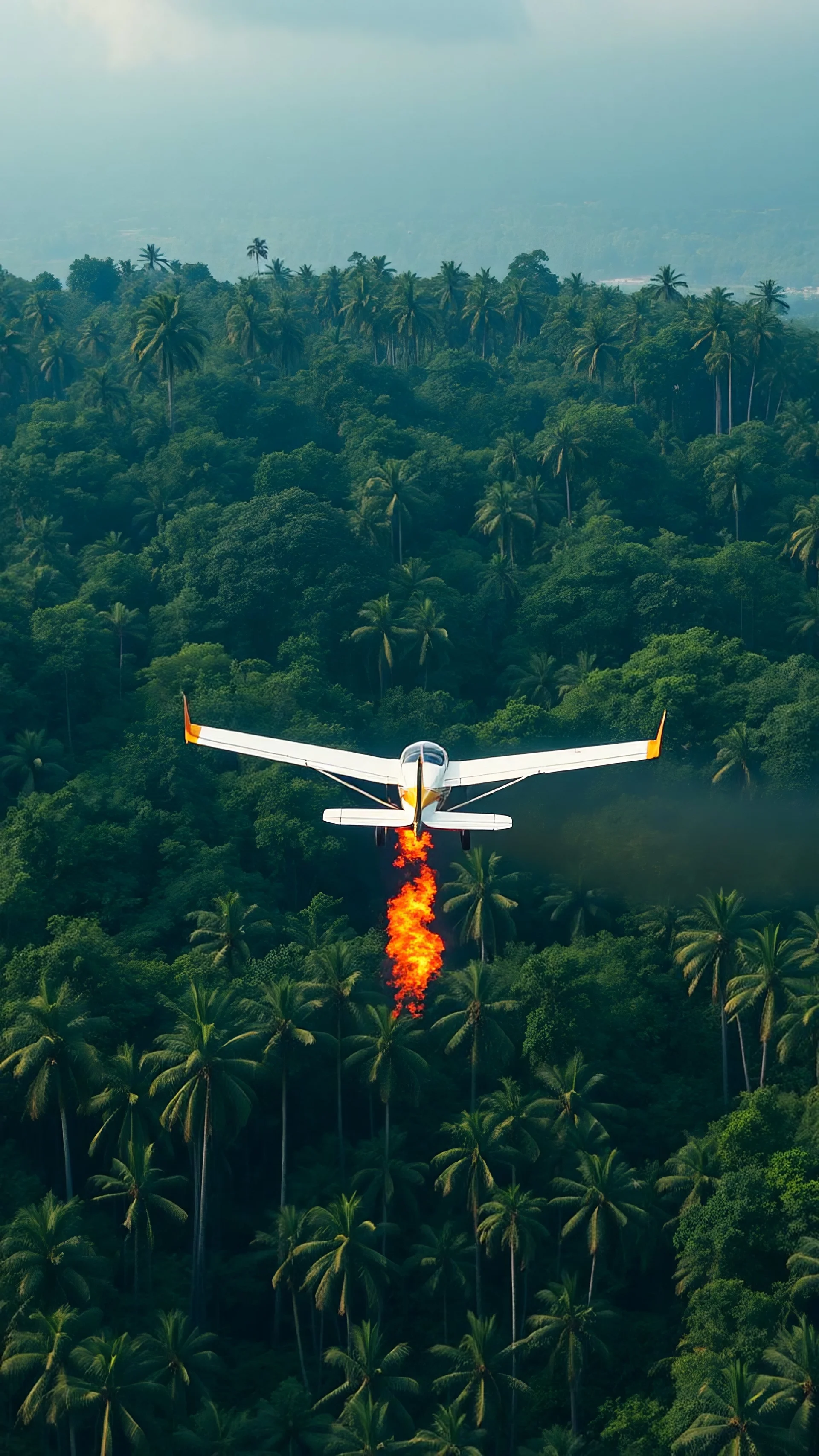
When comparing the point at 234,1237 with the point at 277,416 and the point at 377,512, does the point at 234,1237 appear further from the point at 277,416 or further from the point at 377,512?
the point at 277,416

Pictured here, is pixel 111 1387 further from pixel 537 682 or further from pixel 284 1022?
pixel 537 682

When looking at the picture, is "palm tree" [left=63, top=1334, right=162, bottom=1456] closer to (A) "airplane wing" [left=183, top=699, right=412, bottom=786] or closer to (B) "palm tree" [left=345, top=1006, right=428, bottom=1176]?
(B) "palm tree" [left=345, top=1006, right=428, bottom=1176]

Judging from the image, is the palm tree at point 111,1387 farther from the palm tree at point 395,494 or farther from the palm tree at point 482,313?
the palm tree at point 482,313

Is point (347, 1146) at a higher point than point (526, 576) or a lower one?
lower

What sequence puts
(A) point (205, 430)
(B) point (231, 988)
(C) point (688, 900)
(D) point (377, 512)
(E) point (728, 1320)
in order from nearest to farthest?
(E) point (728, 1320) → (B) point (231, 988) → (C) point (688, 900) → (D) point (377, 512) → (A) point (205, 430)


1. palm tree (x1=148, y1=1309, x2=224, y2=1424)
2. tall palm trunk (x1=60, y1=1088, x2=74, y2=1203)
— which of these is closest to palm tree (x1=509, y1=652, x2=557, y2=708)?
tall palm trunk (x1=60, y1=1088, x2=74, y2=1203)

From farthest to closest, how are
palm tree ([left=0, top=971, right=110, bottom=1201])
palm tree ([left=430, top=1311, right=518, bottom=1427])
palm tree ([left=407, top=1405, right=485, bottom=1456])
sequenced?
palm tree ([left=0, top=971, right=110, bottom=1201]) < palm tree ([left=430, top=1311, right=518, bottom=1427]) < palm tree ([left=407, top=1405, right=485, bottom=1456])

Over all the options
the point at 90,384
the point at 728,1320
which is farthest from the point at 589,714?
the point at 90,384
